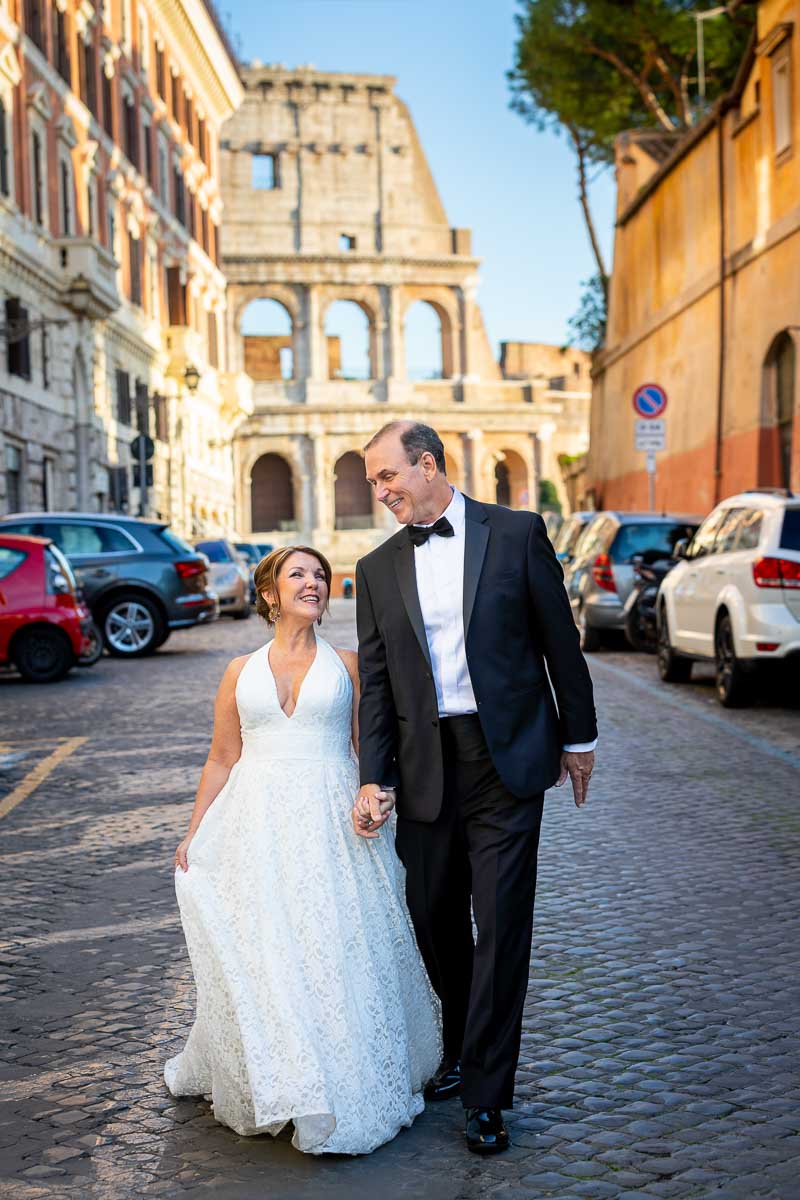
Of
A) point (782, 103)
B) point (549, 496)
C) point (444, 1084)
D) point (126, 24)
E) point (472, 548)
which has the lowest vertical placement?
point (444, 1084)

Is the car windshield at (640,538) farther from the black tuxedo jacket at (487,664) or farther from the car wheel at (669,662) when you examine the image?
the black tuxedo jacket at (487,664)

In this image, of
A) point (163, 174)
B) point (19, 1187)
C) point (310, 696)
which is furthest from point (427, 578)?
point (163, 174)

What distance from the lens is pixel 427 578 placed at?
13.7ft

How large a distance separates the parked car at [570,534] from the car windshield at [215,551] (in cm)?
674

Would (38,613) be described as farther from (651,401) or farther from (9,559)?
(651,401)

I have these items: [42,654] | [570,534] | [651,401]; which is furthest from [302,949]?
[570,534]

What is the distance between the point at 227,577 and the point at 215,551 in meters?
1.03

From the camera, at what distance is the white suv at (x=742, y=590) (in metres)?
12.9

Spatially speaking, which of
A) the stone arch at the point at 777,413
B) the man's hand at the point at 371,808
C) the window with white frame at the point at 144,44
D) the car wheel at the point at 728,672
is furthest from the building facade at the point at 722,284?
the man's hand at the point at 371,808

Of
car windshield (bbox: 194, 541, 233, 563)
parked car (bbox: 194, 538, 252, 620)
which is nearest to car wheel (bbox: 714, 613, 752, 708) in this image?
parked car (bbox: 194, 538, 252, 620)

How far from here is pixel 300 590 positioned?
443 centimetres

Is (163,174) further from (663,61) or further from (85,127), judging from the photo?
(663,61)

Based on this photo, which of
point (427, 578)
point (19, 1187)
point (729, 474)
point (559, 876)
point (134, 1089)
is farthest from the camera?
point (729, 474)

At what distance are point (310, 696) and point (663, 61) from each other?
37.3 meters
